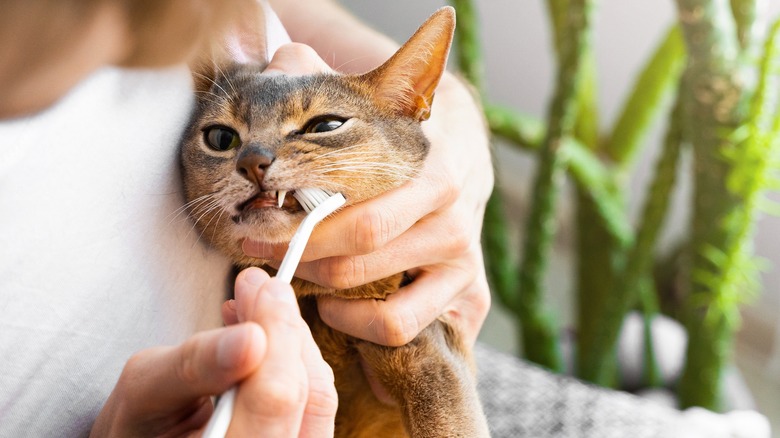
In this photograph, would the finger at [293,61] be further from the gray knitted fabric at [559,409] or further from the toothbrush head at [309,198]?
the gray knitted fabric at [559,409]

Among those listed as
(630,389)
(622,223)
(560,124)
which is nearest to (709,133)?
(560,124)

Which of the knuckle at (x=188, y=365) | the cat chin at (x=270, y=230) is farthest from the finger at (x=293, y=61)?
the knuckle at (x=188, y=365)

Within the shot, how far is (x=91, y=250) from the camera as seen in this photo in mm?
395

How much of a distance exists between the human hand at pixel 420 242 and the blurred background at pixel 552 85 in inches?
5.0

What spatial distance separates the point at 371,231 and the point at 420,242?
0.11m

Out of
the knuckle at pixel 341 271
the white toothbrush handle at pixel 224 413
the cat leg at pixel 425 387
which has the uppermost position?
the white toothbrush handle at pixel 224 413

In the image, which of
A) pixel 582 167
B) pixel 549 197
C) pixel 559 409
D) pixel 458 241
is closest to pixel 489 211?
pixel 549 197

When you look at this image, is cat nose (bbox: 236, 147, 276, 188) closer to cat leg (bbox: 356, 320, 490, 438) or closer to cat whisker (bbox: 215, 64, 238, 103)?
cat whisker (bbox: 215, 64, 238, 103)

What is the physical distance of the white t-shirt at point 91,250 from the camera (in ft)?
1.18

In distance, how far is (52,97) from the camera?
34cm

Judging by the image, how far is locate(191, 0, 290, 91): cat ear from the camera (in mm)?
408

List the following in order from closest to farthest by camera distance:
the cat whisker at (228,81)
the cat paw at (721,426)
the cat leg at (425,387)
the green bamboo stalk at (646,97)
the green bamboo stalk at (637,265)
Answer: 1. the cat whisker at (228,81)
2. the cat leg at (425,387)
3. the cat paw at (721,426)
4. the green bamboo stalk at (637,265)
5. the green bamboo stalk at (646,97)

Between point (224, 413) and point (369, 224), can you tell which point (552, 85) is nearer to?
point (369, 224)

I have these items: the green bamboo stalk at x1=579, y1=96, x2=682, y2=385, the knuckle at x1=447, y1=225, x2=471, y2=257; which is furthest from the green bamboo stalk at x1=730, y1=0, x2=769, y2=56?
the knuckle at x1=447, y1=225, x2=471, y2=257
